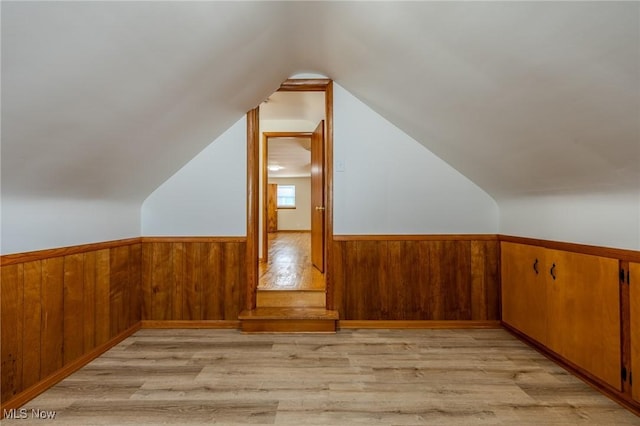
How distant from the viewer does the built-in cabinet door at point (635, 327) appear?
5.30 feet

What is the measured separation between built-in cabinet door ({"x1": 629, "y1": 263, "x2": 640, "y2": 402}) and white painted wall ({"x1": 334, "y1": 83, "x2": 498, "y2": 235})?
123 cm

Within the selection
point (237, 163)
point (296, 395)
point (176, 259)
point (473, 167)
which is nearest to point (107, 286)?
point (176, 259)

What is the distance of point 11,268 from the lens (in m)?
1.65

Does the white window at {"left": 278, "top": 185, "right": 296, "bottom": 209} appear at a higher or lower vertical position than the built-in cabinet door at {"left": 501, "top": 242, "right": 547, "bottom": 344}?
higher

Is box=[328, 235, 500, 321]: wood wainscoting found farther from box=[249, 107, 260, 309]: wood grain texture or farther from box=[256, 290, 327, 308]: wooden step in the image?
box=[249, 107, 260, 309]: wood grain texture

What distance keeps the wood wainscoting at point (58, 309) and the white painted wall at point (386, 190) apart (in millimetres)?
1840

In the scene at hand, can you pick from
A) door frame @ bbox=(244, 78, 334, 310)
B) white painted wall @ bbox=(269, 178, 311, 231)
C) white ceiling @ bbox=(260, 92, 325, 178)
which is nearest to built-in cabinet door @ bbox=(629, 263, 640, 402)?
door frame @ bbox=(244, 78, 334, 310)

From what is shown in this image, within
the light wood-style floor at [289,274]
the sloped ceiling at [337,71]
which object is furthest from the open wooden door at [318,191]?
the sloped ceiling at [337,71]

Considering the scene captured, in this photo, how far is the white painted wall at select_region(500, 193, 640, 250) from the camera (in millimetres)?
1696

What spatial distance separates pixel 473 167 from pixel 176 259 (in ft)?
8.77

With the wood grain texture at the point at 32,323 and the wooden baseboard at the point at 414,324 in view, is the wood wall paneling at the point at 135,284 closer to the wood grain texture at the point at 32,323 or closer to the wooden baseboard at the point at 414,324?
the wood grain texture at the point at 32,323

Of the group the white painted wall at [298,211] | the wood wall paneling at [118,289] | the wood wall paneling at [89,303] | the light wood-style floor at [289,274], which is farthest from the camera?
the white painted wall at [298,211]

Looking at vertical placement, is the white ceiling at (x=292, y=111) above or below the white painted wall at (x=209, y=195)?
above

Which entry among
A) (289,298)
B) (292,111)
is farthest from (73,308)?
(292,111)
